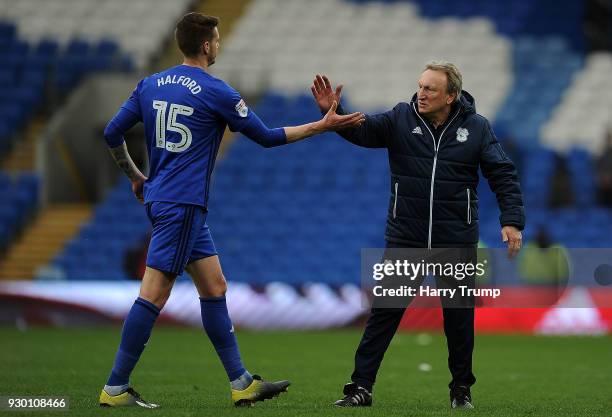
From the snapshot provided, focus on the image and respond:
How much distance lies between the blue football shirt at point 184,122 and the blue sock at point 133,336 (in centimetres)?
57

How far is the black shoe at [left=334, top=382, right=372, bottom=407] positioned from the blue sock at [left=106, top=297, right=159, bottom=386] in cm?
118

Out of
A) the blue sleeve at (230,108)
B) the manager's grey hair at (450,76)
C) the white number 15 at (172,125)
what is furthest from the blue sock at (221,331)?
the manager's grey hair at (450,76)

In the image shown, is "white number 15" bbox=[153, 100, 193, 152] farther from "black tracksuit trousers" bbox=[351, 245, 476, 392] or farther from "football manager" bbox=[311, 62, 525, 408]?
"black tracksuit trousers" bbox=[351, 245, 476, 392]

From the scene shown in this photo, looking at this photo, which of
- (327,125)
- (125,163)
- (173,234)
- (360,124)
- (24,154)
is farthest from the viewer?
(24,154)

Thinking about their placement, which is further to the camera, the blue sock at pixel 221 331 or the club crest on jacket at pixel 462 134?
the club crest on jacket at pixel 462 134

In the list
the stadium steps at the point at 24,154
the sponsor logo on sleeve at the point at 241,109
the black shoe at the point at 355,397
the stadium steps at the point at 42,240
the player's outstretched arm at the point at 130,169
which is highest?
the stadium steps at the point at 24,154

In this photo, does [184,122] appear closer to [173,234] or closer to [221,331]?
[173,234]

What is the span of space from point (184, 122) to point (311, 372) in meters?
3.79

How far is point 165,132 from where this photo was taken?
6.09 metres

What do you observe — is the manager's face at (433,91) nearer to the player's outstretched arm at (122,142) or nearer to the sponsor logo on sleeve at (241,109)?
the sponsor logo on sleeve at (241,109)

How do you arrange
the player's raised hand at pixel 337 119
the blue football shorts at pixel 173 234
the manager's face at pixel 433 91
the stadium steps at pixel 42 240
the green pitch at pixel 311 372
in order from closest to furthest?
1. the blue football shorts at pixel 173 234
2. the player's raised hand at pixel 337 119
3. the manager's face at pixel 433 91
4. the green pitch at pixel 311 372
5. the stadium steps at pixel 42 240

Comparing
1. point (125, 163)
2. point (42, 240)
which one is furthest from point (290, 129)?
point (42, 240)

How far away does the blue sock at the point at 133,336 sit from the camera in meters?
6.05

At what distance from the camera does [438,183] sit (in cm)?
639
